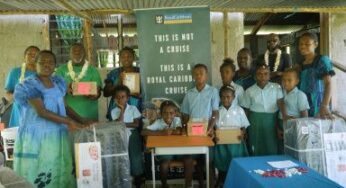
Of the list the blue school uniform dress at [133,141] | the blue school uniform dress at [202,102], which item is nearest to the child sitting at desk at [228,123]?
the blue school uniform dress at [202,102]

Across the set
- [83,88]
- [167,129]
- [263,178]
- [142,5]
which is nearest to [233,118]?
[167,129]

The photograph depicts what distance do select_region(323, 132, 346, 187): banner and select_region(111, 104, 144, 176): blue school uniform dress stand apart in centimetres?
219

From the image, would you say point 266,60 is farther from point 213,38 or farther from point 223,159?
point 213,38

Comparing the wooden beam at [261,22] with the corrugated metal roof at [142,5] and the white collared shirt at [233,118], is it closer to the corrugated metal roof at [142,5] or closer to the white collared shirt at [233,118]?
the corrugated metal roof at [142,5]

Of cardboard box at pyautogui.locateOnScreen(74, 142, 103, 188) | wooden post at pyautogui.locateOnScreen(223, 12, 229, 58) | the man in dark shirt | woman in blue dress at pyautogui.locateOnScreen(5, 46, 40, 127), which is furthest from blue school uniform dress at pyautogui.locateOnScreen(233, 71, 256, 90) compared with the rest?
woman in blue dress at pyautogui.locateOnScreen(5, 46, 40, 127)

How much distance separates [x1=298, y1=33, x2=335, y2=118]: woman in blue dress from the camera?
4.25 metres

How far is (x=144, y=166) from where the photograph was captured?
489 cm

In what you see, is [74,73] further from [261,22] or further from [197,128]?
[261,22]

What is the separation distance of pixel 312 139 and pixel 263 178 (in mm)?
1054

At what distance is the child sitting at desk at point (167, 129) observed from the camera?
4.33 m

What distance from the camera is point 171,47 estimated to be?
4984mm

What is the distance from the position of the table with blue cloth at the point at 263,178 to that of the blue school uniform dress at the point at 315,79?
1.10 meters

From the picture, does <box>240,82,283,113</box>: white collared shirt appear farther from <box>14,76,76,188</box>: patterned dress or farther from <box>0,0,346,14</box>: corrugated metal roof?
<box>14,76,76,188</box>: patterned dress

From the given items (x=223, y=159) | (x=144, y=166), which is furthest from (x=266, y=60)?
(x=144, y=166)
